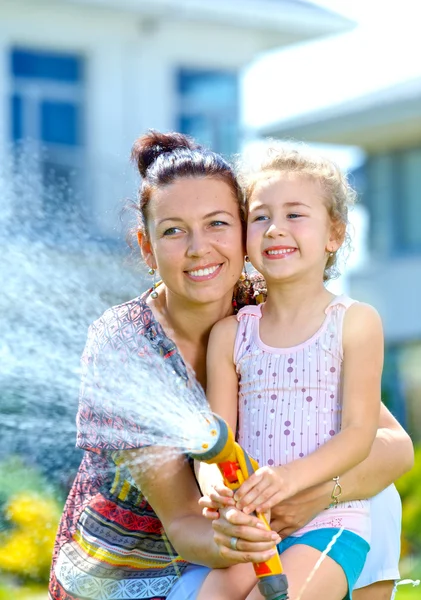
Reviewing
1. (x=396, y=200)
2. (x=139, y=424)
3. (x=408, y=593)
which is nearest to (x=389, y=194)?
(x=396, y=200)

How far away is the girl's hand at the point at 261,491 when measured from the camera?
10.0 feet

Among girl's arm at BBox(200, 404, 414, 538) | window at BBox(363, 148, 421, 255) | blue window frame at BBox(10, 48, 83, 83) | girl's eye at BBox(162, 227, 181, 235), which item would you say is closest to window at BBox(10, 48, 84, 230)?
blue window frame at BBox(10, 48, 83, 83)

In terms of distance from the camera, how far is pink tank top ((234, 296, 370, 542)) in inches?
137

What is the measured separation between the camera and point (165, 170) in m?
3.76

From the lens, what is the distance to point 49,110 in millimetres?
13266

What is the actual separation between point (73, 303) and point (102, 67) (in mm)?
8094

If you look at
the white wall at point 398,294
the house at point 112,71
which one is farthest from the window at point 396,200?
the house at point 112,71

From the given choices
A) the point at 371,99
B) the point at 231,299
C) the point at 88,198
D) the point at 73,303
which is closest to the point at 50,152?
the point at 88,198

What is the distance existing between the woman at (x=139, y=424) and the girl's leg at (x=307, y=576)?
28 centimetres

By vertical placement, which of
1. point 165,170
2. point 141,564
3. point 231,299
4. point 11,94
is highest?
point 11,94

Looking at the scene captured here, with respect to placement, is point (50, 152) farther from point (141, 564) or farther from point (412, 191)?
point (141, 564)

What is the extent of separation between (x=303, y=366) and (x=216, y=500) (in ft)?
1.92

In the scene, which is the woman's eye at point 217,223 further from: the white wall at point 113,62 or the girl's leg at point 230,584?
the white wall at point 113,62

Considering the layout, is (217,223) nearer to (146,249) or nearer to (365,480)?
(146,249)
